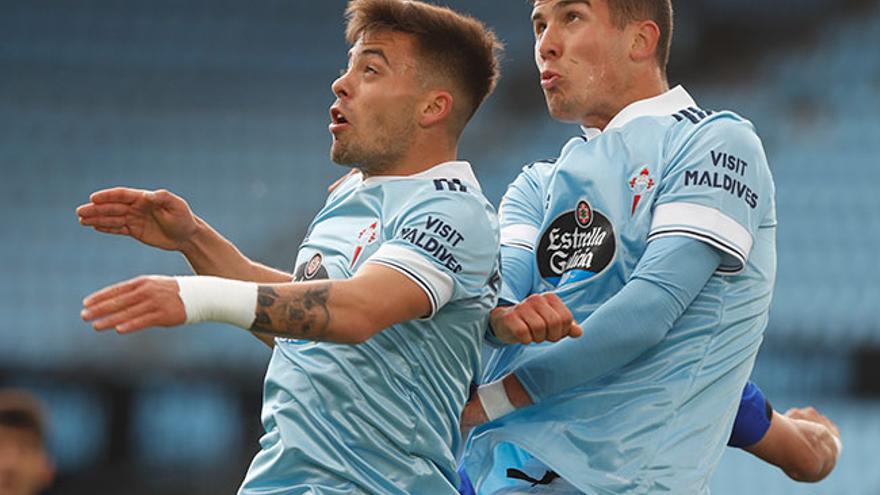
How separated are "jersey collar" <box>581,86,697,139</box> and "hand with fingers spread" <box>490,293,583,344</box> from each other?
27.8 inches

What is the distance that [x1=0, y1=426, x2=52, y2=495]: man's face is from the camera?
18.2 ft

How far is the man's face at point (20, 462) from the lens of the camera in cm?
556

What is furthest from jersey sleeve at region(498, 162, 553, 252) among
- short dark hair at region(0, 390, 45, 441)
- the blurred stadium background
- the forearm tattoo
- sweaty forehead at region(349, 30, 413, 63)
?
the blurred stadium background

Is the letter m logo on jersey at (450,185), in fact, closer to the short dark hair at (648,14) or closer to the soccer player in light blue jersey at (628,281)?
the soccer player in light blue jersey at (628,281)

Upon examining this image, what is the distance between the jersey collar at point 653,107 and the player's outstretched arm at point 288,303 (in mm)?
895

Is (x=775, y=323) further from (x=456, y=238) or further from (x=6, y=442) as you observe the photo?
(x=456, y=238)

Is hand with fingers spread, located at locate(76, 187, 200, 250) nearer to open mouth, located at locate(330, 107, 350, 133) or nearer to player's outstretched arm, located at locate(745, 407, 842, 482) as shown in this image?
open mouth, located at locate(330, 107, 350, 133)

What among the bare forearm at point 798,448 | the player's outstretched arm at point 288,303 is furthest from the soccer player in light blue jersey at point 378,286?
the bare forearm at point 798,448

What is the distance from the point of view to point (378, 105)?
344 centimetres

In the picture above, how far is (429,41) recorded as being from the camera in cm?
351

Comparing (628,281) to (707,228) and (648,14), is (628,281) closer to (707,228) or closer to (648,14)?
(707,228)

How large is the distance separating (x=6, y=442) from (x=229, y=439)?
4.41m

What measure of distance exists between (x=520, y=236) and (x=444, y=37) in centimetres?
59

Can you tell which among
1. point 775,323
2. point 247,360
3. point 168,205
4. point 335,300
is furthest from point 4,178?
point 335,300
